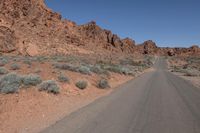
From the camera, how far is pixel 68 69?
21.4 metres

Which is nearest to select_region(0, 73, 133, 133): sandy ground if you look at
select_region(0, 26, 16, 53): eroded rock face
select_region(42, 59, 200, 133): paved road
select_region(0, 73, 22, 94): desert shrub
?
select_region(0, 73, 22, 94): desert shrub

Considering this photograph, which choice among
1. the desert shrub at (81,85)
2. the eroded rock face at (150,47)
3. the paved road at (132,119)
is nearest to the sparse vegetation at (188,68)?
the desert shrub at (81,85)

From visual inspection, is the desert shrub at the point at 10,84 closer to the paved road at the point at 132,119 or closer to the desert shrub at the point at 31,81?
the desert shrub at the point at 31,81

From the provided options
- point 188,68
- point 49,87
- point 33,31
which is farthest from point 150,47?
point 49,87

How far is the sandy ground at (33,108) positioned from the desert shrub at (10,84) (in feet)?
0.99

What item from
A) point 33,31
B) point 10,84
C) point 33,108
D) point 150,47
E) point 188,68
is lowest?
point 188,68

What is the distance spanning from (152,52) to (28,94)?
7271 inches

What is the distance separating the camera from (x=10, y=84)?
37.2ft

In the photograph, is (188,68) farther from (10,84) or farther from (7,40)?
(10,84)

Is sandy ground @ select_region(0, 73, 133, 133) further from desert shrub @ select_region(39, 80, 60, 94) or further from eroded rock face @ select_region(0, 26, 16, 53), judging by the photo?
eroded rock face @ select_region(0, 26, 16, 53)

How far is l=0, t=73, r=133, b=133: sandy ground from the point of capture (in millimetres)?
7584

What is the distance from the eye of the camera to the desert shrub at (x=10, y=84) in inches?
A: 420

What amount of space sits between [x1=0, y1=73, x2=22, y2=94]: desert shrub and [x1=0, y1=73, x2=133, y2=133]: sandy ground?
302mm

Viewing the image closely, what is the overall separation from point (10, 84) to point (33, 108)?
2482 mm
